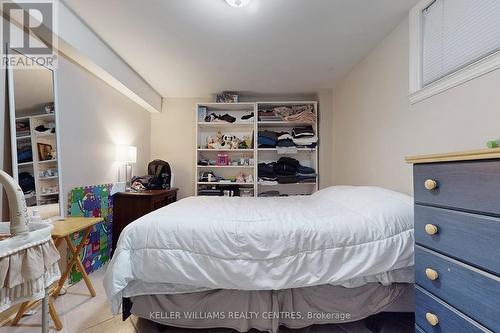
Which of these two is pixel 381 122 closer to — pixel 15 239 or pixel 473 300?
pixel 473 300

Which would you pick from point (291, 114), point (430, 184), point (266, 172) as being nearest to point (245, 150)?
point (266, 172)

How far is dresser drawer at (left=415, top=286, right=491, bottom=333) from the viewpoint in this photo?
812 mm

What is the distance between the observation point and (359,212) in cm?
152

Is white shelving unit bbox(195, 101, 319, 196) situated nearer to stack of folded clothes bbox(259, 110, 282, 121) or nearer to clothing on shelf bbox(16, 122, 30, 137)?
stack of folded clothes bbox(259, 110, 282, 121)

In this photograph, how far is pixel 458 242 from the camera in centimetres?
86

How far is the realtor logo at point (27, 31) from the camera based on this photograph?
→ 5.03ft

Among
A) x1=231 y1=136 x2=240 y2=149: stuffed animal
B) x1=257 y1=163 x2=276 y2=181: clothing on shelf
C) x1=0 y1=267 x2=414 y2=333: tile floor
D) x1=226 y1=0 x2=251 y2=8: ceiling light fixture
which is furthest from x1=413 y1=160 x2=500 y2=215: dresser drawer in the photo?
x1=231 y1=136 x2=240 y2=149: stuffed animal

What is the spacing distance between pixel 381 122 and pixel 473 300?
5.55 feet

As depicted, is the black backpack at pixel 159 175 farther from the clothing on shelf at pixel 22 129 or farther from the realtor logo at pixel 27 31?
the realtor logo at pixel 27 31

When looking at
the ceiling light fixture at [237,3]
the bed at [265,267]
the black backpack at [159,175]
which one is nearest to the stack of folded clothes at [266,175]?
the black backpack at [159,175]

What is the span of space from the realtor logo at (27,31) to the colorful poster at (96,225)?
3.56ft

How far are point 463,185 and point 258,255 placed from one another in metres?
0.96

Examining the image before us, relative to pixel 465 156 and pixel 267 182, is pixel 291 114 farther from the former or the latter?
pixel 465 156

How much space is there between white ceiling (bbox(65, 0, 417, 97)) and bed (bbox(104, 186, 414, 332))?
1.46 meters
